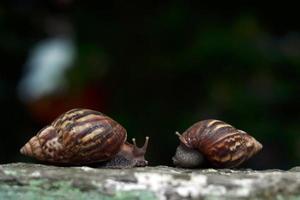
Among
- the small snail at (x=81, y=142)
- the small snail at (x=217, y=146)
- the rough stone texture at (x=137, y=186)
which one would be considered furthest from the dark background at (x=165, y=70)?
the rough stone texture at (x=137, y=186)

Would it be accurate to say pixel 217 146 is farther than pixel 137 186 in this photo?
Yes

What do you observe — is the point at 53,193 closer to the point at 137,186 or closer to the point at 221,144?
the point at 137,186

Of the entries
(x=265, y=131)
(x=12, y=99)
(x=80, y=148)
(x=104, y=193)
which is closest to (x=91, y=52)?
(x=12, y=99)

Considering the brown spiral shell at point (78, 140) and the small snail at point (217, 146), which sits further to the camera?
the small snail at point (217, 146)

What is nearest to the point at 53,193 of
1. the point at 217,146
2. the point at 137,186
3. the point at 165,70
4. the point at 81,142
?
the point at 137,186

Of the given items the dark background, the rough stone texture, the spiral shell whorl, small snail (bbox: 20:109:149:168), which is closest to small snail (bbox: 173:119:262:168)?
the spiral shell whorl

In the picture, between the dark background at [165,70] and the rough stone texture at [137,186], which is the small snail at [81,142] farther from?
the dark background at [165,70]
